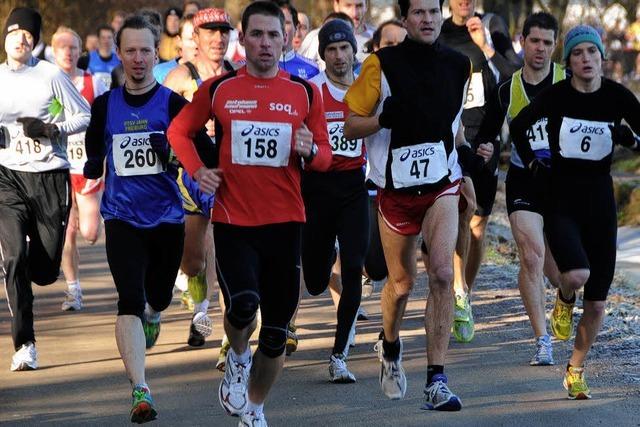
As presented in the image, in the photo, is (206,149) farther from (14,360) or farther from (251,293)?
(14,360)

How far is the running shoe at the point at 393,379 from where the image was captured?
8.11m

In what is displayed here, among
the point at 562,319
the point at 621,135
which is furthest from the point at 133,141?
the point at 562,319

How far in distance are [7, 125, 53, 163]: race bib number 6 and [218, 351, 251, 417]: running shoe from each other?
3.10 metres

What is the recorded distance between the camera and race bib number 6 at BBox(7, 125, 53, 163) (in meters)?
9.97

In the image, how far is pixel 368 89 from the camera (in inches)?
311

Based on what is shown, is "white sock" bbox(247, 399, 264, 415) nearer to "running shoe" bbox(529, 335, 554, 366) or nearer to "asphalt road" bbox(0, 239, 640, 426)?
"asphalt road" bbox(0, 239, 640, 426)

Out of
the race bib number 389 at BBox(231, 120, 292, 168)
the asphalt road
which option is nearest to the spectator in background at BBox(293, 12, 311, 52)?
the asphalt road

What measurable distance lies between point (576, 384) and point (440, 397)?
1.11 metres

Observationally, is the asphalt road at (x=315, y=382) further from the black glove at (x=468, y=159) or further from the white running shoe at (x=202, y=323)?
the black glove at (x=468, y=159)

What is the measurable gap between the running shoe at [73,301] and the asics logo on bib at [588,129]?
5234mm

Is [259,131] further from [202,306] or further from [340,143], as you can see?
[202,306]

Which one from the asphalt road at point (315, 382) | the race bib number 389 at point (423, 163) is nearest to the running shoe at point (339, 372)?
the asphalt road at point (315, 382)

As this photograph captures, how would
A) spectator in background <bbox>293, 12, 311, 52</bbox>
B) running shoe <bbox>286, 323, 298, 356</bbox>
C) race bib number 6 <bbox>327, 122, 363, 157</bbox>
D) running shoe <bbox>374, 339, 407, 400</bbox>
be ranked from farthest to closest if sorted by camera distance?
spectator in background <bbox>293, 12, 311, 52</bbox>, running shoe <bbox>286, 323, 298, 356</bbox>, race bib number 6 <bbox>327, 122, 363, 157</bbox>, running shoe <bbox>374, 339, 407, 400</bbox>

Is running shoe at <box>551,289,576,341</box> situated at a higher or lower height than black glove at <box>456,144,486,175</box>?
lower
